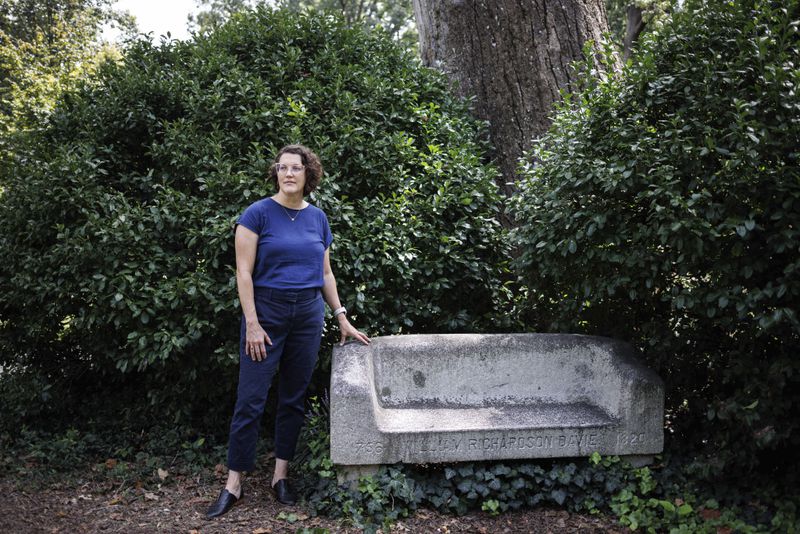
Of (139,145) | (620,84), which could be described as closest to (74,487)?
(139,145)

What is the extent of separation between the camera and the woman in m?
3.72

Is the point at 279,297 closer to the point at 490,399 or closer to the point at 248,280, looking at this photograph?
the point at 248,280

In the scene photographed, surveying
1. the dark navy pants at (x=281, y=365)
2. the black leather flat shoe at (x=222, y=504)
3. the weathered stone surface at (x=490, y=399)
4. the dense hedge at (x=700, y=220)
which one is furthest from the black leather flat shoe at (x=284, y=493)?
the dense hedge at (x=700, y=220)

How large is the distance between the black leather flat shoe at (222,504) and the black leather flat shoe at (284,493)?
0.84ft

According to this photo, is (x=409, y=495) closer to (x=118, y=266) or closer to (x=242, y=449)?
(x=242, y=449)

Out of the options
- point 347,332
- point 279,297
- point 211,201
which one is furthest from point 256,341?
point 211,201

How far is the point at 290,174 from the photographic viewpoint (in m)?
3.79

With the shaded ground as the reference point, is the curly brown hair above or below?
above

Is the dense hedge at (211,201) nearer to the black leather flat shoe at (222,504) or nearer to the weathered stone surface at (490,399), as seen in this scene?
the weathered stone surface at (490,399)

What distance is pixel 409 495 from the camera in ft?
12.5

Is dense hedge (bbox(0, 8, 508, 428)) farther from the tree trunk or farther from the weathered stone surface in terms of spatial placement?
the tree trunk

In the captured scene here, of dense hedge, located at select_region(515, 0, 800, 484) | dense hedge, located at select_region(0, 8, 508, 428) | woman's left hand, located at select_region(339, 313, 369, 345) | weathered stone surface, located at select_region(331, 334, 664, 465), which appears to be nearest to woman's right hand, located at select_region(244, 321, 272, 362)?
weathered stone surface, located at select_region(331, 334, 664, 465)

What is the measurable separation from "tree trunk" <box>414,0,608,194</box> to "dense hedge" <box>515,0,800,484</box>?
1.75 meters

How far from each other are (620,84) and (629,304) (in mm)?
1499
